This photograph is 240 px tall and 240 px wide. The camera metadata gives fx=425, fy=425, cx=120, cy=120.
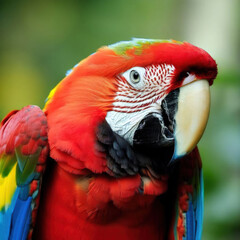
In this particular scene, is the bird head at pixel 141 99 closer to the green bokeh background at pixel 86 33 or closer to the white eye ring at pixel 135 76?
the white eye ring at pixel 135 76

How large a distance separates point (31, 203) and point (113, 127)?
1.40 ft

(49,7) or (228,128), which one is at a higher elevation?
(49,7)

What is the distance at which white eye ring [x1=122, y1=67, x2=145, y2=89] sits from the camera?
58.4 inches

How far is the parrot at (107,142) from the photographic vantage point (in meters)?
1.45

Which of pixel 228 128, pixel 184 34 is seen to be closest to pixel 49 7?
pixel 184 34

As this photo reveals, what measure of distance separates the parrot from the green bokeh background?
128 centimetres

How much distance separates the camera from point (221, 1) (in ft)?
11.9

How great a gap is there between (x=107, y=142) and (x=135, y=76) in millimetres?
253

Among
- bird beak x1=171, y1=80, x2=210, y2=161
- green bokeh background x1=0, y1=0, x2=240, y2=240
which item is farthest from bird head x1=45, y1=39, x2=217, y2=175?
green bokeh background x1=0, y1=0, x2=240, y2=240

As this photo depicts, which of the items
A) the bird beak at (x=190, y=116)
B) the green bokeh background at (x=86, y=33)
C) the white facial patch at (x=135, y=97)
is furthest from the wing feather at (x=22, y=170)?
the green bokeh background at (x=86, y=33)

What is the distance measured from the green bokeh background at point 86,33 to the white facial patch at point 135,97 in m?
1.30

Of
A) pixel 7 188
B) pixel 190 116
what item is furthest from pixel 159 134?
pixel 7 188

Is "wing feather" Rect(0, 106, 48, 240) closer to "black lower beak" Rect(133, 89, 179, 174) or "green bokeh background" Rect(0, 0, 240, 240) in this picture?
"black lower beak" Rect(133, 89, 179, 174)

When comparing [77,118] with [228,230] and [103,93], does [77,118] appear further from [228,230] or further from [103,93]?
[228,230]
